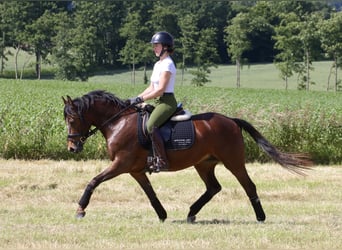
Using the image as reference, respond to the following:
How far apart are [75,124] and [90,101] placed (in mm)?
418

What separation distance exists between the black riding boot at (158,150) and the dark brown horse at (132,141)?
154 mm

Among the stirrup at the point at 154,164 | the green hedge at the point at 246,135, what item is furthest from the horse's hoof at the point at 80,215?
the green hedge at the point at 246,135

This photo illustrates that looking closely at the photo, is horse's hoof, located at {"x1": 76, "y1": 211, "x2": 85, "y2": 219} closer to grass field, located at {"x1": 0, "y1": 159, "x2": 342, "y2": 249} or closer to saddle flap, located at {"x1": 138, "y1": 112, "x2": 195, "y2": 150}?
grass field, located at {"x1": 0, "y1": 159, "x2": 342, "y2": 249}

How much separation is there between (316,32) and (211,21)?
22323 mm

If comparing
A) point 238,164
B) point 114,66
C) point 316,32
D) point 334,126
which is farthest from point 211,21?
point 238,164

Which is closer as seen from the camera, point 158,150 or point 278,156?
point 158,150

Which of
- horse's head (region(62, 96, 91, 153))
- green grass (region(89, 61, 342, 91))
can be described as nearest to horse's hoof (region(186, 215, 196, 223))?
horse's head (region(62, 96, 91, 153))

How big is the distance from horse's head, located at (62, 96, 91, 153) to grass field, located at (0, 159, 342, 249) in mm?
1042

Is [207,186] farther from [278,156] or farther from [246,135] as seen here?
[246,135]

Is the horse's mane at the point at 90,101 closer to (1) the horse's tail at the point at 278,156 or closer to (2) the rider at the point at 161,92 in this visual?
(2) the rider at the point at 161,92

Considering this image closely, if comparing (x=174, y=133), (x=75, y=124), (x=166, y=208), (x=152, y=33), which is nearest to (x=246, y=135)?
(x=166, y=208)

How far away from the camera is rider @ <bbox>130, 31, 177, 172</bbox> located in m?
8.98

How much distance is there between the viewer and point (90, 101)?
31.6 ft

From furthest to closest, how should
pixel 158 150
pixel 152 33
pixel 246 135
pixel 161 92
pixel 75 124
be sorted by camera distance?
1. pixel 152 33
2. pixel 246 135
3. pixel 75 124
4. pixel 158 150
5. pixel 161 92
